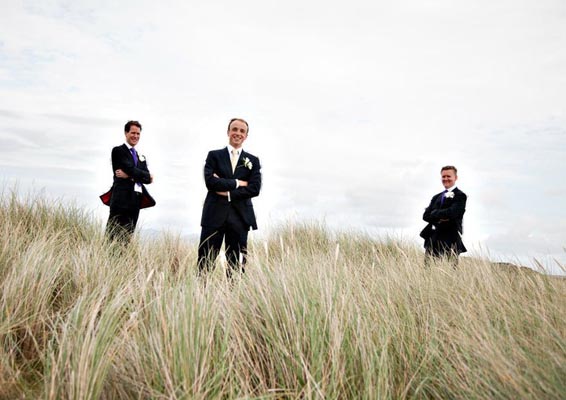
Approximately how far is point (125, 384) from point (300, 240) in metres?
7.47

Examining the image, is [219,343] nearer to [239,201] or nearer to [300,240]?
[239,201]

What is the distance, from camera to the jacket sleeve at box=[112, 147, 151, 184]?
6809 millimetres

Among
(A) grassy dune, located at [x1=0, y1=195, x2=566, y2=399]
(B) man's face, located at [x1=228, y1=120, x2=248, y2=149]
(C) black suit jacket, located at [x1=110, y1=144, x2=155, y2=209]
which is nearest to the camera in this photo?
(A) grassy dune, located at [x1=0, y1=195, x2=566, y2=399]

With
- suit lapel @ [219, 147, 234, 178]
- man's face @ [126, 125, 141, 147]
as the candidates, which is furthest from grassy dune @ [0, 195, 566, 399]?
man's face @ [126, 125, 141, 147]

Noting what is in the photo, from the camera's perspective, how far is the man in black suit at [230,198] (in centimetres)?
579

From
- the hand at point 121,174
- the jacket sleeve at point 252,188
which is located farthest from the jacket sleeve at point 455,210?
the hand at point 121,174

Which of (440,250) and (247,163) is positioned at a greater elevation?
(247,163)

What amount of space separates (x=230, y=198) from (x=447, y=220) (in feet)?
12.5

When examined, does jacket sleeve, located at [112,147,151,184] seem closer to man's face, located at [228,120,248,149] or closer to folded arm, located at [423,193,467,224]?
man's face, located at [228,120,248,149]

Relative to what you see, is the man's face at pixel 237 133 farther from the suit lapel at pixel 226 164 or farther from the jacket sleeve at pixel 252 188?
the jacket sleeve at pixel 252 188

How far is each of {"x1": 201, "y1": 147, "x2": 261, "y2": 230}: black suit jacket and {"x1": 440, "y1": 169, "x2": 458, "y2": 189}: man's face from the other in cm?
338

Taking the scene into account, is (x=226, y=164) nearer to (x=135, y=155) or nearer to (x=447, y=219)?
(x=135, y=155)

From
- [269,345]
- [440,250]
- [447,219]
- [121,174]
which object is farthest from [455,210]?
[269,345]

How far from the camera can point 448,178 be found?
25.7 ft
